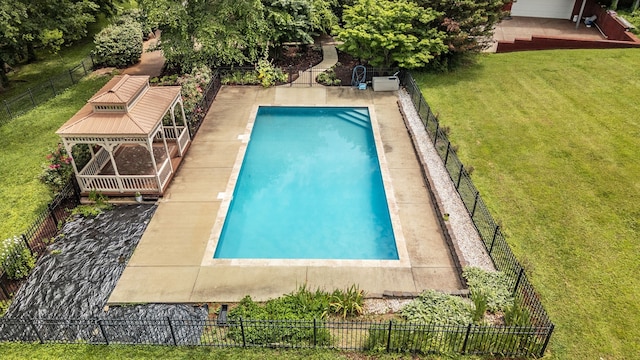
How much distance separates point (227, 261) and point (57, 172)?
7671 mm

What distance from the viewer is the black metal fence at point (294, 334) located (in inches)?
395

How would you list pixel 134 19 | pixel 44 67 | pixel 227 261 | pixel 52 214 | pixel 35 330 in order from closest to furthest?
1. pixel 35 330
2. pixel 227 261
3. pixel 52 214
4. pixel 44 67
5. pixel 134 19

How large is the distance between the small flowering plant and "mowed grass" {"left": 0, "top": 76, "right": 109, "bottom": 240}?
455 millimetres

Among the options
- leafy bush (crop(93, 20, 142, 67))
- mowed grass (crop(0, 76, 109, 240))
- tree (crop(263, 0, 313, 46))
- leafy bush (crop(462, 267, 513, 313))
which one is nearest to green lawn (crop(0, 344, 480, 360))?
leafy bush (crop(462, 267, 513, 313))

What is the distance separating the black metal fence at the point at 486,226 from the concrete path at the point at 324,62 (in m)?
7.09

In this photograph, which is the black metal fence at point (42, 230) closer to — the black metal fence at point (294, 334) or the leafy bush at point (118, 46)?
the black metal fence at point (294, 334)

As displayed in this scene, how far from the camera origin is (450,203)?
1508 centimetres

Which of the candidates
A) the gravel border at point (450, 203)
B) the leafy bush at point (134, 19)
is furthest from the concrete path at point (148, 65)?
the gravel border at point (450, 203)

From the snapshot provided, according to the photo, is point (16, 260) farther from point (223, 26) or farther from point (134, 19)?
point (134, 19)

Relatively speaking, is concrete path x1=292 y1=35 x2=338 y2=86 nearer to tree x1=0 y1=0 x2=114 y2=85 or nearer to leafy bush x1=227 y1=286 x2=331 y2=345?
tree x1=0 y1=0 x2=114 y2=85

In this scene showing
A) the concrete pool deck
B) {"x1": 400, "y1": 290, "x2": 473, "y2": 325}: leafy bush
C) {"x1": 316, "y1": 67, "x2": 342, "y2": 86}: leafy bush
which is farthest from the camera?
{"x1": 316, "y1": 67, "x2": 342, "y2": 86}: leafy bush

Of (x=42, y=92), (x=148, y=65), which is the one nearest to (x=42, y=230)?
(x=42, y=92)

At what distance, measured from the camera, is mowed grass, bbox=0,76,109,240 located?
14.9 metres

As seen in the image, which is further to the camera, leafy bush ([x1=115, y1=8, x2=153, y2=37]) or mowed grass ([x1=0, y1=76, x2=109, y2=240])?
leafy bush ([x1=115, y1=8, x2=153, y2=37])
